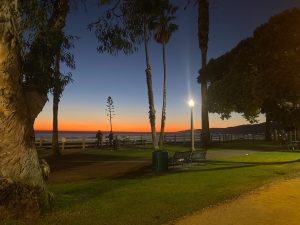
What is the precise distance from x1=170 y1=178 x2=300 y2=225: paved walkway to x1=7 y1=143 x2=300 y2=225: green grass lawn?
0.45m

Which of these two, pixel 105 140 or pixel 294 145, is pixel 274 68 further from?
pixel 105 140

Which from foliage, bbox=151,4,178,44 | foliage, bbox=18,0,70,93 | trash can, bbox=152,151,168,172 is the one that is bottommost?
trash can, bbox=152,151,168,172

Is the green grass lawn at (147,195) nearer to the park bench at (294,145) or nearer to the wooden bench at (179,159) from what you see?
the wooden bench at (179,159)

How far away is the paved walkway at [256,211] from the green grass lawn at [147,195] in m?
0.45

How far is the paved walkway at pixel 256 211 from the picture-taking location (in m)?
8.78

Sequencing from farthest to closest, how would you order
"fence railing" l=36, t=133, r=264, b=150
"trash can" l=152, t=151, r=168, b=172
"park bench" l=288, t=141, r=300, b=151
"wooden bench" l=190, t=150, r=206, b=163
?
"fence railing" l=36, t=133, r=264, b=150 → "park bench" l=288, t=141, r=300, b=151 → "wooden bench" l=190, t=150, r=206, b=163 → "trash can" l=152, t=151, r=168, b=172

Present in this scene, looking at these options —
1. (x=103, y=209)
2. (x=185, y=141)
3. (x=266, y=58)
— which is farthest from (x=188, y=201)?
(x=185, y=141)

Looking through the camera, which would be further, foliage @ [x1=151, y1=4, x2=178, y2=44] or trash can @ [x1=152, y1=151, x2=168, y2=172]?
foliage @ [x1=151, y1=4, x2=178, y2=44]

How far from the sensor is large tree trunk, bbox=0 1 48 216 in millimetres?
8898

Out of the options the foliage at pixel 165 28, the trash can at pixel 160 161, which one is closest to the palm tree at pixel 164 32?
the foliage at pixel 165 28

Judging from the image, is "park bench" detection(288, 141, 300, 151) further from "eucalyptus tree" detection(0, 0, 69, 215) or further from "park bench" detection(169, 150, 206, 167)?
"eucalyptus tree" detection(0, 0, 69, 215)

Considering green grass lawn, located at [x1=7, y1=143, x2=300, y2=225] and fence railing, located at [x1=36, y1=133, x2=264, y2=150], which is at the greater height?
fence railing, located at [x1=36, y1=133, x2=264, y2=150]

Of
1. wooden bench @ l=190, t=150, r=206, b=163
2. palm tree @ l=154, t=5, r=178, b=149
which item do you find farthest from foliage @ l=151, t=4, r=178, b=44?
wooden bench @ l=190, t=150, r=206, b=163

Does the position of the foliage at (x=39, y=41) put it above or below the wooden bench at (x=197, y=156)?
above
